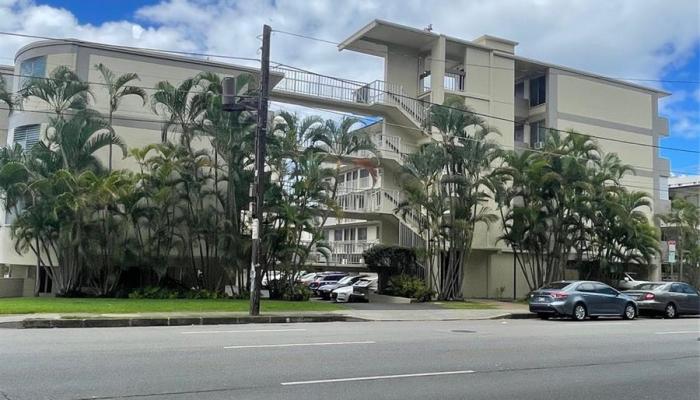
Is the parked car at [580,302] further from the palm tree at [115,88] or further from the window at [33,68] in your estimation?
the window at [33,68]

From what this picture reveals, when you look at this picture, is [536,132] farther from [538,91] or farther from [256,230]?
[256,230]

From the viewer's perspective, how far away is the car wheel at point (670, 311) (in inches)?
1011

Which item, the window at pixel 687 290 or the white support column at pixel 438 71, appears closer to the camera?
the window at pixel 687 290

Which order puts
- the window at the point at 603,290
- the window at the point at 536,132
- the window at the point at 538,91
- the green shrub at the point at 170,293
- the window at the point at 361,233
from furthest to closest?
the window at the point at 361,233 → the window at the point at 538,91 → the window at the point at 536,132 → the green shrub at the point at 170,293 → the window at the point at 603,290

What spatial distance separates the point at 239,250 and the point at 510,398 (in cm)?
1870

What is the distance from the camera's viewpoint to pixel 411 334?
1570cm

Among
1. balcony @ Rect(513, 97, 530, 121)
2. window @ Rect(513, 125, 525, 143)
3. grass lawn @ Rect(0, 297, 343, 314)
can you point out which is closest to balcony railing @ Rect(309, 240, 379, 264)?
window @ Rect(513, 125, 525, 143)

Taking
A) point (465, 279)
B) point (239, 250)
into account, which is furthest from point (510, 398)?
point (465, 279)

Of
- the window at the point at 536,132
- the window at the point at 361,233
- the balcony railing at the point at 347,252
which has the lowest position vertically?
the balcony railing at the point at 347,252

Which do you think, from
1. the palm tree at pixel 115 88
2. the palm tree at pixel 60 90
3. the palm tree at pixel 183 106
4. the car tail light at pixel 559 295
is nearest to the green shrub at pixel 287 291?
the palm tree at pixel 183 106

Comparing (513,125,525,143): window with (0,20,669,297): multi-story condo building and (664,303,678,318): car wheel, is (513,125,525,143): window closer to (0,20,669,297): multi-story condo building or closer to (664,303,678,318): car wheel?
(0,20,669,297): multi-story condo building

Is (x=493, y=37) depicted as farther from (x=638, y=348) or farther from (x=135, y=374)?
(x=135, y=374)

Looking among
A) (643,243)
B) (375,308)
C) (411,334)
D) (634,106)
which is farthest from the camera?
(634,106)

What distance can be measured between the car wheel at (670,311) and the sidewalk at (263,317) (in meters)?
5.52
